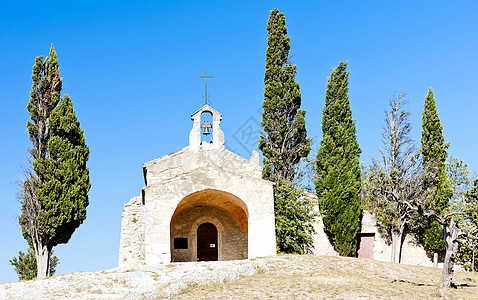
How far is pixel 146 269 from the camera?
17.4 meters

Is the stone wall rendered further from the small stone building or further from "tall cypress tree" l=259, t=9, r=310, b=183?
"tall cypress tree" l=259, t=9, r=310, b=183

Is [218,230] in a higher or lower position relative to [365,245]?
higher

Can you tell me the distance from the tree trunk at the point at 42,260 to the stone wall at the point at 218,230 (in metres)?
5.31

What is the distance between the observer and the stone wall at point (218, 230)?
23469 millimetres

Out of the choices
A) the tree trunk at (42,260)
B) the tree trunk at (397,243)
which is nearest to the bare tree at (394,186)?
the tree trunk at (397,243)

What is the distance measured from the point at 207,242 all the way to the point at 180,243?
4.18 ft

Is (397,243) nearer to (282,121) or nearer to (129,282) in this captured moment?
(282,121)

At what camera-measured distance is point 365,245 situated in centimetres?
2748

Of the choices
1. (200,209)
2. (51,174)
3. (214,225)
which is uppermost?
(51,174)

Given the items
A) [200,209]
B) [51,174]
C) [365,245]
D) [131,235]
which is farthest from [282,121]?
[51,174]

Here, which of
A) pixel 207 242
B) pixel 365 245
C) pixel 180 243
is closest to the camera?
pixel 180 243

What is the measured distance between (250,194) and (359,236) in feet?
31.2

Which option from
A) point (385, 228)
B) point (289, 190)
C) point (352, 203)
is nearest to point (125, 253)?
point (289, 190)

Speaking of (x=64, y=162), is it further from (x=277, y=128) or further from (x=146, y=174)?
(x=277, y=128)
